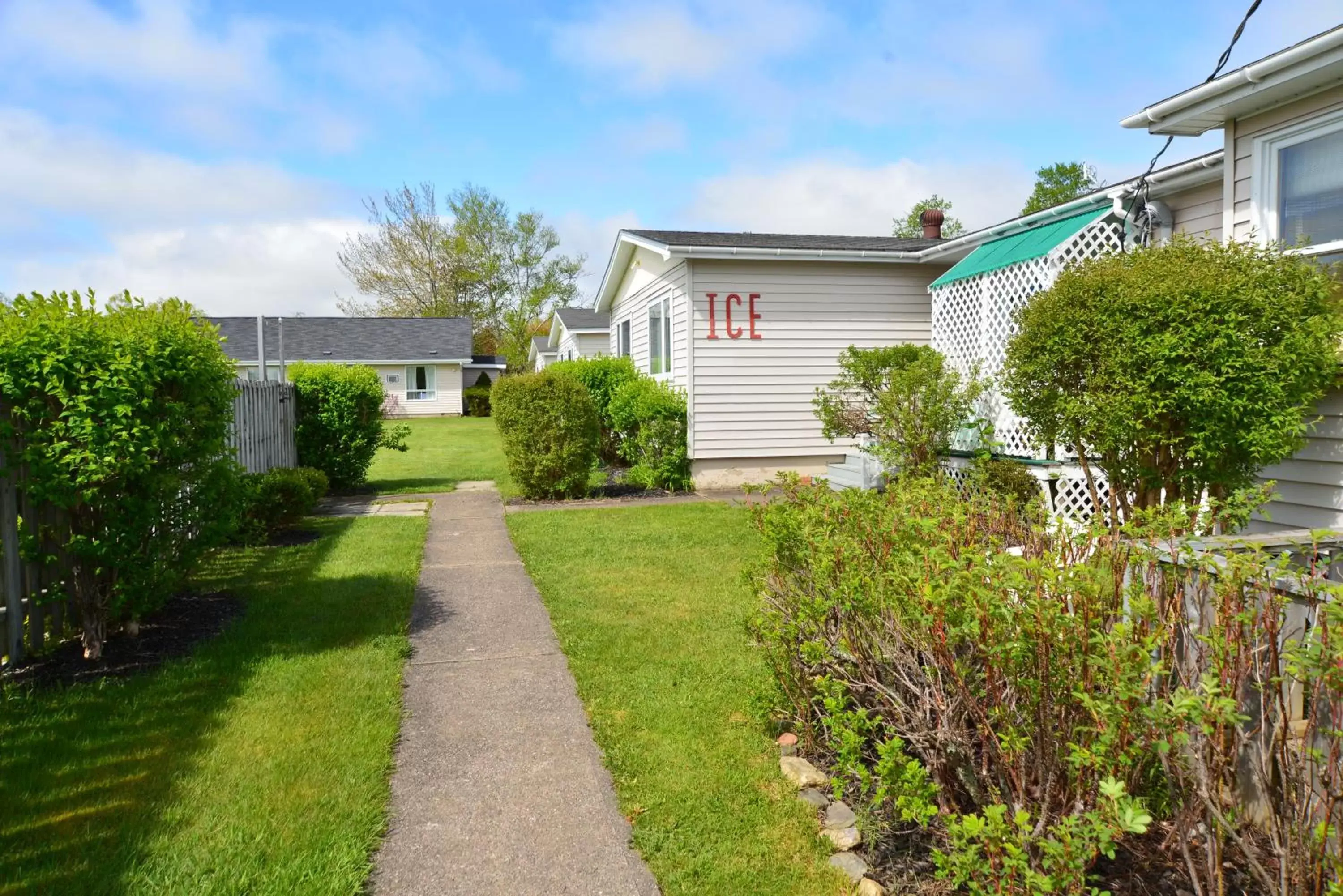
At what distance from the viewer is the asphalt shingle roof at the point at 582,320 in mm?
36750

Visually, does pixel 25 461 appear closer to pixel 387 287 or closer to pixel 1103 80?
pixel 1103 80

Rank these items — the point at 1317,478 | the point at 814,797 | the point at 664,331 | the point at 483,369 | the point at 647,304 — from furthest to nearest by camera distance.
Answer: the point at 483,369, the point at 647,304, the point at 664,331, the point at 1317,478, the point at 814,797

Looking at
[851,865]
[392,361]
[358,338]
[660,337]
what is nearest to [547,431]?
[660,337]

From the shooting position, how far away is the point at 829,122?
54.0 feet

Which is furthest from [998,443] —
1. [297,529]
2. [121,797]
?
[121,797]

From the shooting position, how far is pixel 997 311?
10.0 m

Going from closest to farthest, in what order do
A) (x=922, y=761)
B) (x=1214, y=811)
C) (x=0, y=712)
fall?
(x=1214, y=811), (x=922, y=761), (x=0, y=712)

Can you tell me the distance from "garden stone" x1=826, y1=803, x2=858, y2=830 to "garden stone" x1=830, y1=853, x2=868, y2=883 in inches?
5.6

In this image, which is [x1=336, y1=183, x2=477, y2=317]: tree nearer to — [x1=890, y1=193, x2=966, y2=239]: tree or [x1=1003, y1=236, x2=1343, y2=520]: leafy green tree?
[x1=890, y1=193, x2=966, y2=239]: tree

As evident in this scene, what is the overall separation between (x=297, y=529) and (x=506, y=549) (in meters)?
2.81

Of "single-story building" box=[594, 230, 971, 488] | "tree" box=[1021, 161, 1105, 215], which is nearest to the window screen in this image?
"single-story building" box=[594, 230, 971, 488]

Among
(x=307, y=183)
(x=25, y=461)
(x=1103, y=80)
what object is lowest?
(x=25, y=461)

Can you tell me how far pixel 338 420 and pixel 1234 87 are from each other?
37.7ft

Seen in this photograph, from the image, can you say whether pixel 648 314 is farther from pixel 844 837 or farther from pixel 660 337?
pixel 844 837
